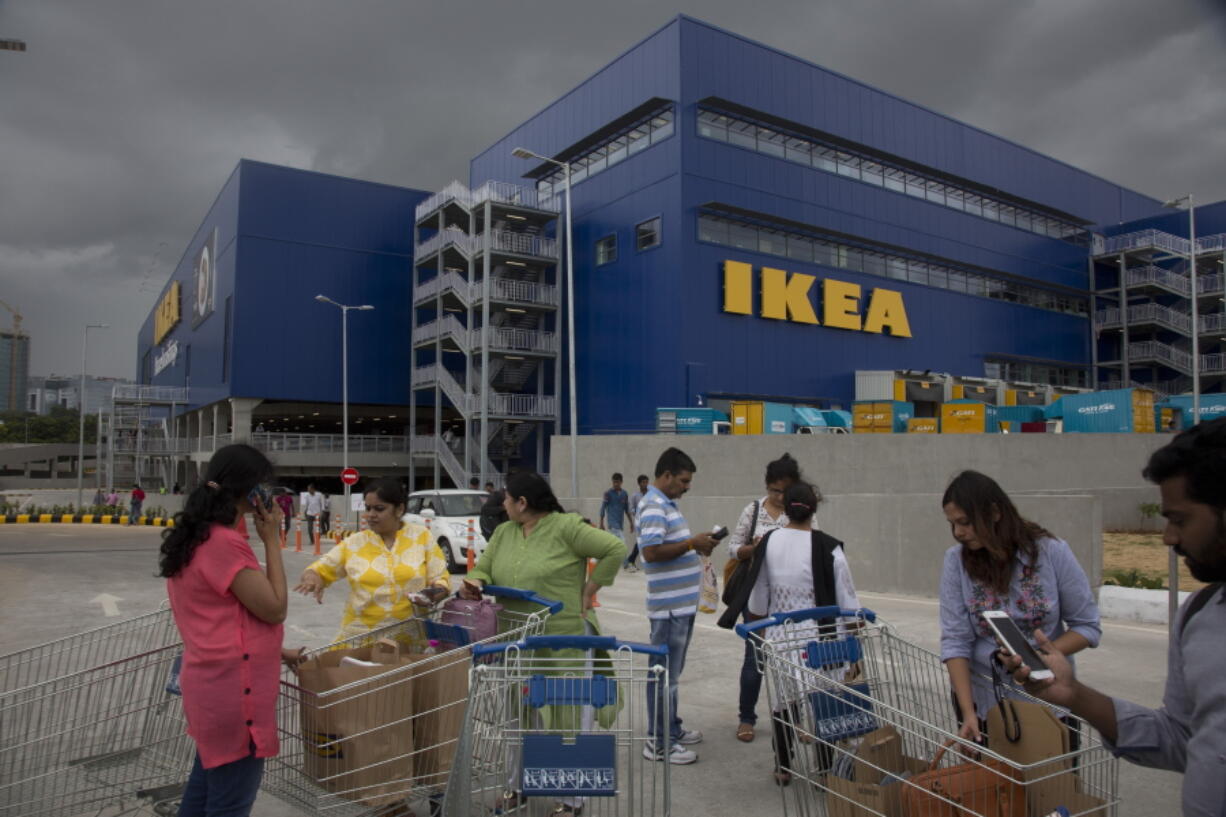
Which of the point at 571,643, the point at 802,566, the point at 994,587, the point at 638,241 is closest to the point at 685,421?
the point at 638,241

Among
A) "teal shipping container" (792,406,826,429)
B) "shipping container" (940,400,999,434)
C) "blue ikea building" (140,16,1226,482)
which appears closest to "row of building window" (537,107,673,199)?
"blue ikea building" (140,16,1226,482)

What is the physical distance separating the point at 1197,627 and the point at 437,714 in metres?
2.81

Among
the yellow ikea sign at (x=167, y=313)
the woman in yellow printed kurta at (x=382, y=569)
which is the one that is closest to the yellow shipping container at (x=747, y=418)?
the woman in yellow printed kurta at (x=382, y=569)

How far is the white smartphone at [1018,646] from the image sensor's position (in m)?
2.26

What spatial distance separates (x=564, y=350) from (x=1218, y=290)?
36.7 m

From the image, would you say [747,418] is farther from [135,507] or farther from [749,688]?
[135,507]

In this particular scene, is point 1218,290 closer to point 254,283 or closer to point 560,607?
point 254,283

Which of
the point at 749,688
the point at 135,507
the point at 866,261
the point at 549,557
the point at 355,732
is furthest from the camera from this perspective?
the point at 866,261

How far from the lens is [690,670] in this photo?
786cm

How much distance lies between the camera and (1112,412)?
31.5m

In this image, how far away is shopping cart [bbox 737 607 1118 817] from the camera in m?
2.76

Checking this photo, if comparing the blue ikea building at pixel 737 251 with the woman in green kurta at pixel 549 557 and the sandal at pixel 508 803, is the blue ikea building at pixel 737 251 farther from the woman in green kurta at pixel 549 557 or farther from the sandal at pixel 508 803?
the sandal at pixel 508 803

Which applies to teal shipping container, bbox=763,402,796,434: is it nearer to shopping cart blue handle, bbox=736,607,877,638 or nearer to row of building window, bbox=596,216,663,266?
row of building window, bbox=596,216,663,266

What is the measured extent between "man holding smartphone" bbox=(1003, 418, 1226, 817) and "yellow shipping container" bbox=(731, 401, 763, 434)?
26.1 metres
